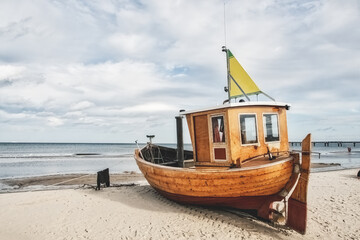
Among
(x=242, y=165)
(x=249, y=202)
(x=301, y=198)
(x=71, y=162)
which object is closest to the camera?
(x=301, y=198)

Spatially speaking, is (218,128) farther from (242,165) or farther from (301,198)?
(301,198)

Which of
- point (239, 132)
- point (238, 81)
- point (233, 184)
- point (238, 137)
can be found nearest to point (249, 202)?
point (233, 184)

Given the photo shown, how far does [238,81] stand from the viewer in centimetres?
798

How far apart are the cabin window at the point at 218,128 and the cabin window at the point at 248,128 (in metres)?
0.55

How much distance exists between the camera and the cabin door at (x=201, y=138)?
751 centimetres

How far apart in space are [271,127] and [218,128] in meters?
1.57

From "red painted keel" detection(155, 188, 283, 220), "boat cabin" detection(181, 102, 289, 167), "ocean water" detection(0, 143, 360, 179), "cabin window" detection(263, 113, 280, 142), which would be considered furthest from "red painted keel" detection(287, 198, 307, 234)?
"ocean water" detection(0, 143, 360, 179)

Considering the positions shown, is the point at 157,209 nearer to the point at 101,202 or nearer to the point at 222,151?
the point at 101,202

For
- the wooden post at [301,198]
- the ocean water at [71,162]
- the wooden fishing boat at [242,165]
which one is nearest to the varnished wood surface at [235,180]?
the wooden fishing boat at [242,165]

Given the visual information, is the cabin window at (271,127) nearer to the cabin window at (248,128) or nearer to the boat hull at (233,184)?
the cabin window at (248,128)

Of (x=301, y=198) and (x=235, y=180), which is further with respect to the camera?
(x=235, y=180)

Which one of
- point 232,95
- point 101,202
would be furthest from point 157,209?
point 232,95

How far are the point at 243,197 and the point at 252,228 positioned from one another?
0.78 m

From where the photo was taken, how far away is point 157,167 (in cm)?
780
